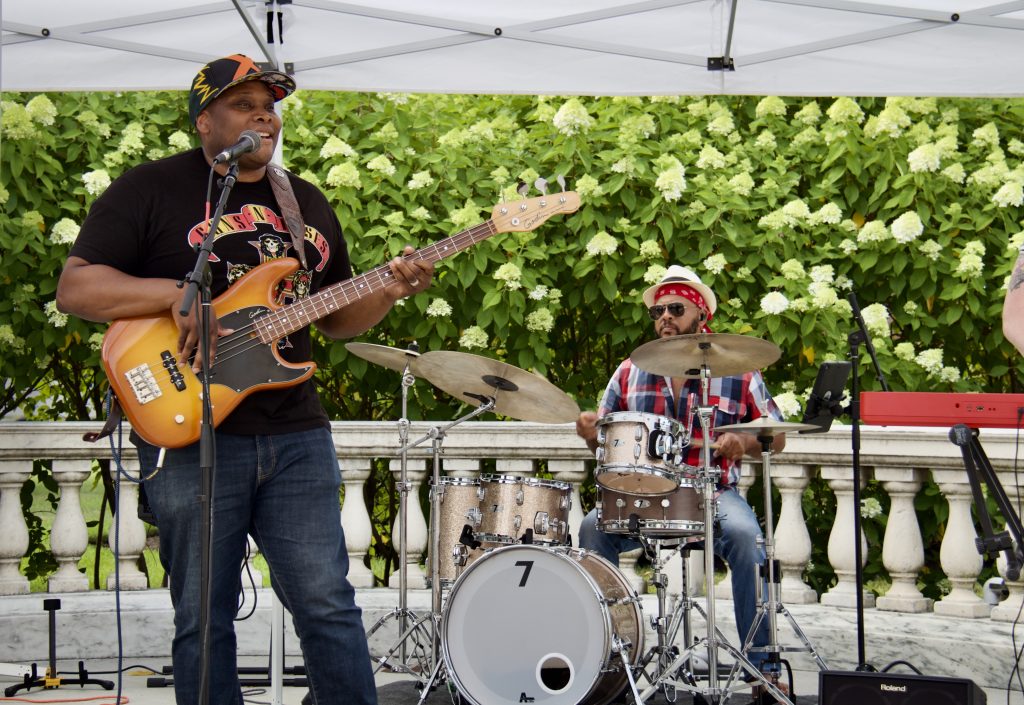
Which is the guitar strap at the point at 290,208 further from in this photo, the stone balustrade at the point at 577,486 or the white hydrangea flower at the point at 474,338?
the white hydrangea flower at the point at 474,338

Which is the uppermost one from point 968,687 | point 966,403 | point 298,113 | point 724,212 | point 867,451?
point 298,113

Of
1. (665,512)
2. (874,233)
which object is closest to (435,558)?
(665,512)

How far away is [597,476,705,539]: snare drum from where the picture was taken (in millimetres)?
4988

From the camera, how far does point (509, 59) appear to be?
204 inches

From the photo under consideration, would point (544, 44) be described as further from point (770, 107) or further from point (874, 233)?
point (874, 233)

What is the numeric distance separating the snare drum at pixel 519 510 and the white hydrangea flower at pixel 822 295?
193cm

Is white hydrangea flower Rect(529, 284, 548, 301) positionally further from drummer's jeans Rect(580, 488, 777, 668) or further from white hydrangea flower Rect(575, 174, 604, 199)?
drummer's jeans Rect(580, 488, 777, 668)

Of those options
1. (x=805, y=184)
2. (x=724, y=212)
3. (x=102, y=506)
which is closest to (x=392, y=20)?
(x=724, y=212)

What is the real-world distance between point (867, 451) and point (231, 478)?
11.2 ft

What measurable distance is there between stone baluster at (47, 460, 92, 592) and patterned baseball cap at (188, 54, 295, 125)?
2.92 meters

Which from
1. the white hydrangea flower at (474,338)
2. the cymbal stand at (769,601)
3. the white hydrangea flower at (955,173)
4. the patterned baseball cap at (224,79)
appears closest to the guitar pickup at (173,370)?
the patterned baseball cap at (224,79)

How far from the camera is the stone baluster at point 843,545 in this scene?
5.73 metres

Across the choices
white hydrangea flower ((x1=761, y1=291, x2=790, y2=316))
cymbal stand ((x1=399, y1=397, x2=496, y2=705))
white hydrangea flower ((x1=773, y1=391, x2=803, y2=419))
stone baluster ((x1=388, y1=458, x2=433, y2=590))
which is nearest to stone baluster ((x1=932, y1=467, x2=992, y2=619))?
white hydrangea flower ((x1=773, y1=391, x2=803, y2=419))

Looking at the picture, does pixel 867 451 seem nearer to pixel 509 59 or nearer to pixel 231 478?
pixel 509 59
